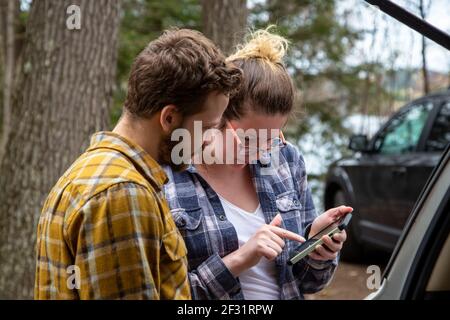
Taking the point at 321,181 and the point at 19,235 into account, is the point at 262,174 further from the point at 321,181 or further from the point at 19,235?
the point at 321,181

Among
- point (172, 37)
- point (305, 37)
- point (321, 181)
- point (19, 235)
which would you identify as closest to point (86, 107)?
point (19, 235)

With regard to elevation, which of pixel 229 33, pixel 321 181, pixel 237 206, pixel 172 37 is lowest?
pixel 321 181

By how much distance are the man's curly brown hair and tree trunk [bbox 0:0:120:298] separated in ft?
9.69

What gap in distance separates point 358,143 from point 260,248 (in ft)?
17.3

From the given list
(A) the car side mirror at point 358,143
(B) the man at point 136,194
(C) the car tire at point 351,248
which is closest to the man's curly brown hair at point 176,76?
(B) the man at point 136,194

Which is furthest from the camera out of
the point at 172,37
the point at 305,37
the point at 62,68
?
the point at 305,37

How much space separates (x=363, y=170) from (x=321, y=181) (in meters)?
4.45

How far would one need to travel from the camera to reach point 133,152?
62.2 inches

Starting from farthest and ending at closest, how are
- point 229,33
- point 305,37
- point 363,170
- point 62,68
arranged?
point 305,37 < point 363,170 < point 229,33 < point 62,68

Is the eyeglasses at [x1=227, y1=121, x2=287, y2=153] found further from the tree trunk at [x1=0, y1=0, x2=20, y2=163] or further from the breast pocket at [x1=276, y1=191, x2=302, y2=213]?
the tree trunk at [x1=0, y1=0, x2=20, y2=163]

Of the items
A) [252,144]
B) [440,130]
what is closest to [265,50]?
[252,144]

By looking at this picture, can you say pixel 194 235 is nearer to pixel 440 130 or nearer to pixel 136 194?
pixel 136 194

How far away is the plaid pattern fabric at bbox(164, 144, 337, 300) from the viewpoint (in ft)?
6.58
